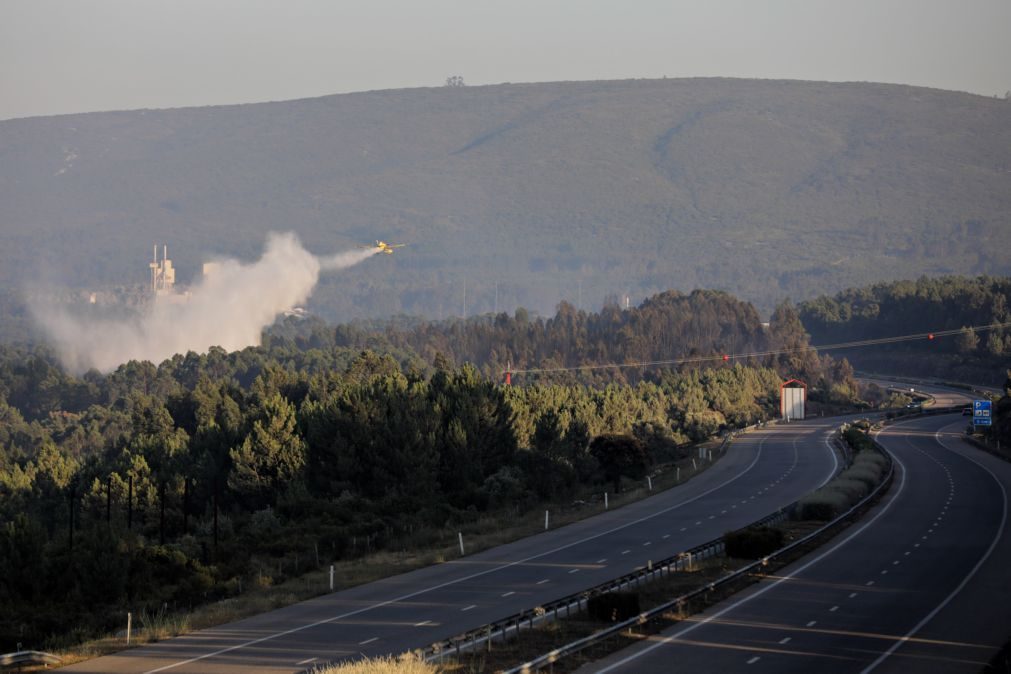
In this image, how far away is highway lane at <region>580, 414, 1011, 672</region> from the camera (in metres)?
33.4

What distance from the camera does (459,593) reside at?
45.1m

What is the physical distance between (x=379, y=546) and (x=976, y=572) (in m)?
24.2

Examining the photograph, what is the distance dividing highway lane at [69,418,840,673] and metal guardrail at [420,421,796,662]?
1.77 metres

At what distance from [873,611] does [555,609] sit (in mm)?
8768

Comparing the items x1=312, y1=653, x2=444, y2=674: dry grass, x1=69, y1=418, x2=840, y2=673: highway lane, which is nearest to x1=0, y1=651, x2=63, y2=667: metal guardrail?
A: x1=69, y1=418, x2=840, y2=673: highway lane

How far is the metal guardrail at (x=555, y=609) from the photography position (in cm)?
3347

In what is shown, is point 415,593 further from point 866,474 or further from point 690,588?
point 866,474

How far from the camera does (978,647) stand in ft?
114

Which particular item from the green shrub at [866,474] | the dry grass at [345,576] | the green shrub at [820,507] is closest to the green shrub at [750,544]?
the dry grass at [345,576]

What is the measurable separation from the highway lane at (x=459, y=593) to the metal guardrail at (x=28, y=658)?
25.4 inches

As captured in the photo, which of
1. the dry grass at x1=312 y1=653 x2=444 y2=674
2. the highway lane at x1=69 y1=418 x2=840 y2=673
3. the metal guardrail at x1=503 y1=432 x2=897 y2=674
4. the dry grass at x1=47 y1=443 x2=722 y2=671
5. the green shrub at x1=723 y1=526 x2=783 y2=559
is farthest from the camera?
the green shrub at x1=723 y1=526 x2=783 y2=559

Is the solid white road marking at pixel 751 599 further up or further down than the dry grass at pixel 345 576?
further up

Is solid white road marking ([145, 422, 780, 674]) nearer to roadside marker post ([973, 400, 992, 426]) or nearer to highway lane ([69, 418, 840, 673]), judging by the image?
highway lane ([69, 418, 840, 673])

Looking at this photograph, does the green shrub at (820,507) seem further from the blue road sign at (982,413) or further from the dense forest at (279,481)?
the blue road sign at (982,413)
